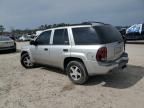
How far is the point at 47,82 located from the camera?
20.4ft

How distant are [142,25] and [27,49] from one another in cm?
1436

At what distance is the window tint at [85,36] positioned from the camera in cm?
527

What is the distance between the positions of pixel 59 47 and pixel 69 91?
161cm

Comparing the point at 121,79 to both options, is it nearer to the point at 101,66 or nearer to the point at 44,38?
the point at 101,66

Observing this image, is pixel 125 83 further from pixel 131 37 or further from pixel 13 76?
pixel 131 37

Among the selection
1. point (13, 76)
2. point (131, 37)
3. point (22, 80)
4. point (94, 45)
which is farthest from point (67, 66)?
point (131, 37)

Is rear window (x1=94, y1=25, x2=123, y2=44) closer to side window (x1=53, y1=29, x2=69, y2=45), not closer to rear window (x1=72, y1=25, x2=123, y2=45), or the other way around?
rear window (x1=72, y1=25, x2=123, y2=45)

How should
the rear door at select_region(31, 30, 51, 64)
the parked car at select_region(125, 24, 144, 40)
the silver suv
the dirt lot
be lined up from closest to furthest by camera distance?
the dirt lot, the silver suv, the rear door at select_region(31, 30, 51, 64), the parked car at select_region(125, 24, 144, 40)

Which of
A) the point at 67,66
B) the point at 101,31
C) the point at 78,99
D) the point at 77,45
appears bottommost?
the point at 78,99

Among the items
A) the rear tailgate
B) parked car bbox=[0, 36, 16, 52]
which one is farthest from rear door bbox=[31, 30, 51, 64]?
parked car bbox=[0, 36, 16, 52]

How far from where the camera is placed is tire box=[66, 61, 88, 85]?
557 cm

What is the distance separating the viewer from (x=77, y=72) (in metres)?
5.80

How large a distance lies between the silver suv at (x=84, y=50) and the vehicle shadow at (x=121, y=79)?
52cm

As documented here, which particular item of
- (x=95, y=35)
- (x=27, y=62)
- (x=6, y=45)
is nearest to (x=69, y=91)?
(x=95, y=35)
